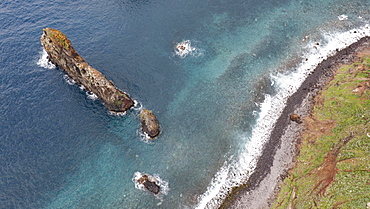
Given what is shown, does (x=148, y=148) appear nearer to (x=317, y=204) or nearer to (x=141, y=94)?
(x=141, y=94)

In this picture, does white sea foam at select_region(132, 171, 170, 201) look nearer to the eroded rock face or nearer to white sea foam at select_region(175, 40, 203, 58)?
the eroded rock face

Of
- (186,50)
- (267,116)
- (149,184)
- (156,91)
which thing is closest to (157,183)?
(149,184)

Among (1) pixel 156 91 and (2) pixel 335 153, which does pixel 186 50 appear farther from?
(2) pixel 335 153

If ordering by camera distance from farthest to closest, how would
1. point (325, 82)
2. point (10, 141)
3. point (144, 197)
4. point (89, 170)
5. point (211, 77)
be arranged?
point (211, 77) < point (325, 82) < point (10, 141) < point (89, 170) < point (144, 197)

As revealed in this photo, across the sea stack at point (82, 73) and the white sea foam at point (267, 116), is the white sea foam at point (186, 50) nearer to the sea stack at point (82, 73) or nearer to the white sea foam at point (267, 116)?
the sea stack at point (82, 73)

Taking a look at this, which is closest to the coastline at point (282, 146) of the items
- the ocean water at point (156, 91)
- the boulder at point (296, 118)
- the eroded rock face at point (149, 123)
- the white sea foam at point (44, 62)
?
the boulder at point (296, 118)

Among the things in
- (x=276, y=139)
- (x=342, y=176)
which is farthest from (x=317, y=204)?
(x=276, y=139)
